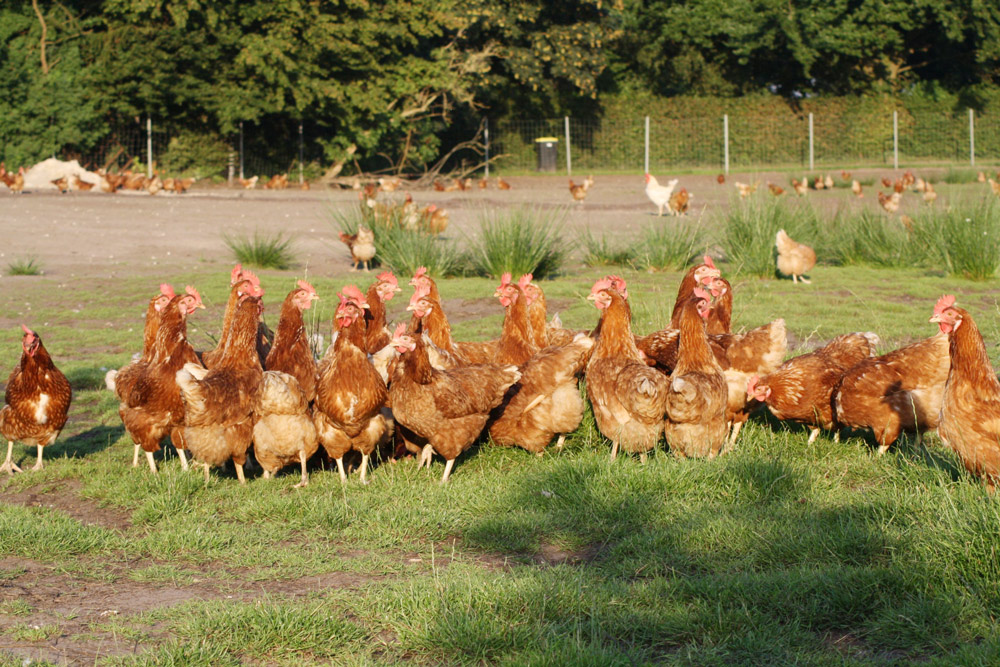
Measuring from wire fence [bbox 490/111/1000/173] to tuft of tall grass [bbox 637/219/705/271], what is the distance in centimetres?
2673

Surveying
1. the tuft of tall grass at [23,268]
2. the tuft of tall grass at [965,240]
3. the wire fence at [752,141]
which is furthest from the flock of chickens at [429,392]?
the wire fence at [752,141]

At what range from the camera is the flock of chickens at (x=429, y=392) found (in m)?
6.00

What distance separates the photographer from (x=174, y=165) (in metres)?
35.0

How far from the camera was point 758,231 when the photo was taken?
1427cm

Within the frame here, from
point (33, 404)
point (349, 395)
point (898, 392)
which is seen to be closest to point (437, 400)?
point (349, 395)

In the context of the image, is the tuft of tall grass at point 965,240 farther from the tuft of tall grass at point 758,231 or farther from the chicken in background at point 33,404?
the chicken in background at point 33,404

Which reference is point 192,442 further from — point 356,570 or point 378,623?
point 378,623

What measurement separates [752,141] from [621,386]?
1518 inches

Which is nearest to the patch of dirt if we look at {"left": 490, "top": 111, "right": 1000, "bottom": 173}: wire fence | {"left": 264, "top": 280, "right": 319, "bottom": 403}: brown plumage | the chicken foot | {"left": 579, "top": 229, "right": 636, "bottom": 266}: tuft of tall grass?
the chicken foot

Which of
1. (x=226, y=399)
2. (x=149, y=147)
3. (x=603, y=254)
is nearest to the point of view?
(x=226, y=399)

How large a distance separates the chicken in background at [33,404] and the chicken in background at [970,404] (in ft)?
17.4

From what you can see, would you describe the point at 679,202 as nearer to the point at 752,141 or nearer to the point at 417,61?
the point at 417,61

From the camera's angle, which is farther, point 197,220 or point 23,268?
point 197,220

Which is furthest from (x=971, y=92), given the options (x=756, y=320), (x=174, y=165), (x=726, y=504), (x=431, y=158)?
(x=726, y=504)
